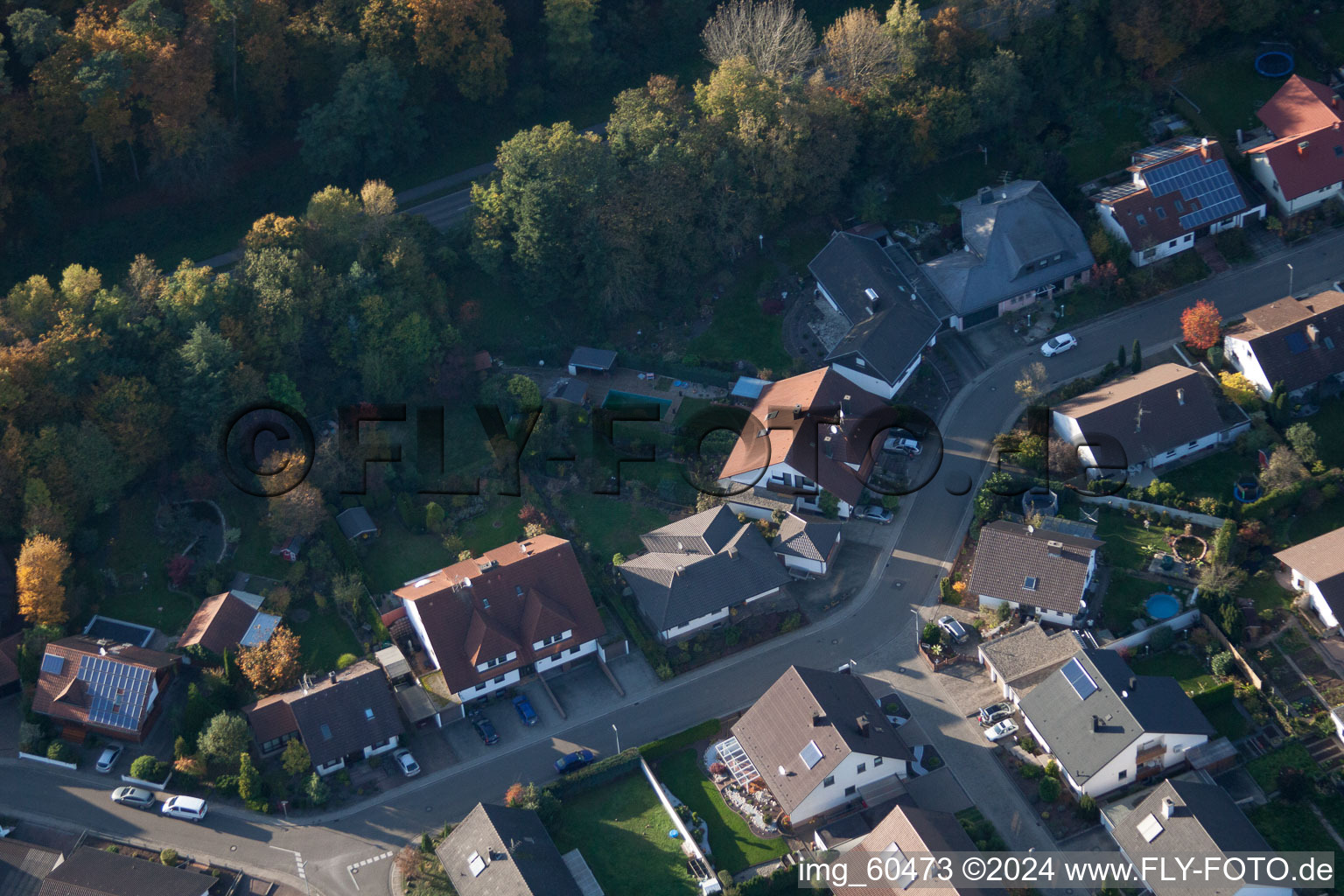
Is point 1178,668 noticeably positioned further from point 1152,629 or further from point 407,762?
point 407,762

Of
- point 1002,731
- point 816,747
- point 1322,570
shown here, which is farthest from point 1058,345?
point 816,747

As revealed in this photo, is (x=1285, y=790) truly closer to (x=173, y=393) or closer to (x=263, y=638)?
(x=263, y=638)

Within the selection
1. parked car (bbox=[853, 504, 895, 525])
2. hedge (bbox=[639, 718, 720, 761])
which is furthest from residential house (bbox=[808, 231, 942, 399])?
hedge (bbox=[639, 718, 720, 761])

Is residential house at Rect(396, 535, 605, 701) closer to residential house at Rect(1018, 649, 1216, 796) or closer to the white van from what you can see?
the white van

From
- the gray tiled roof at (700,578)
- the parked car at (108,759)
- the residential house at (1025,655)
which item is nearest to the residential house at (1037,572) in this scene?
the residential house at (1025,655)

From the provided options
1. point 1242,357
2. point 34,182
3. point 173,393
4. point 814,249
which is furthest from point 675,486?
point 34,182

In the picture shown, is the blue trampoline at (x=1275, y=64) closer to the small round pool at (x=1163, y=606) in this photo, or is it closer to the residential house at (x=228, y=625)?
the small round pool at (x=1163, y=606)
